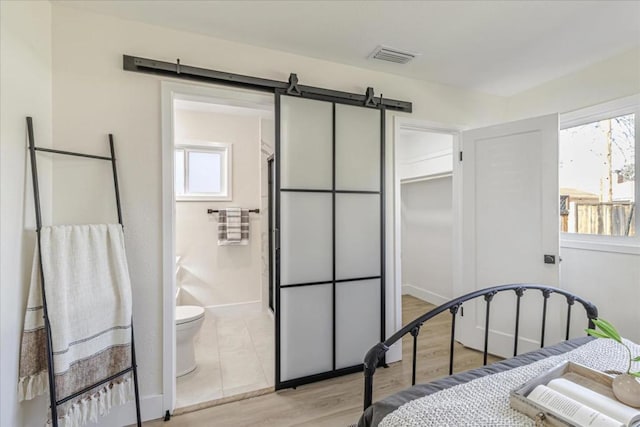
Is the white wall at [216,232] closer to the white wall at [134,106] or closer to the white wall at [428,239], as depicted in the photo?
the white wall at [134,106]

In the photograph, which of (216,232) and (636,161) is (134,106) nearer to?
(216,232)

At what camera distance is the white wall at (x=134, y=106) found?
1800 millimetres

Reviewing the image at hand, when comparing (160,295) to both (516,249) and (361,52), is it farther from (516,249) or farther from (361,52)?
(516,249)

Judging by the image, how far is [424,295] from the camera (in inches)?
175

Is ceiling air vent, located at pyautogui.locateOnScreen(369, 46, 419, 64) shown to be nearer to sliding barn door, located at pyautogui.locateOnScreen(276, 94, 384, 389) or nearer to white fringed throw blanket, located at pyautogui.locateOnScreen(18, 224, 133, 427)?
sliding barn door, located at pyautogui.locateOnScreen(276, 94, 384, 389)

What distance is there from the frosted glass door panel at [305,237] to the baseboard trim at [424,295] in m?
2.48

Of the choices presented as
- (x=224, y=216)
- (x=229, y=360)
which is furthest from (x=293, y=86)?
(x=229, y=360)

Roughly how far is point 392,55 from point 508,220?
5.77 feet

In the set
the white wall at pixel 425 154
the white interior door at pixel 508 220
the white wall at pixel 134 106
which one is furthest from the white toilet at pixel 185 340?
the white wall at pixel 425 154

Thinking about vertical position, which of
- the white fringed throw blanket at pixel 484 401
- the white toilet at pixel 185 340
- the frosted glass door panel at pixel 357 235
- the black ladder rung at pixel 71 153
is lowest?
the white toilet at pixel 185 340

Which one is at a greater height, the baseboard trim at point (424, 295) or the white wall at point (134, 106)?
the white wall at point (134, 106)

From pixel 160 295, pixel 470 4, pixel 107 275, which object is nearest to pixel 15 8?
pixel 107 275

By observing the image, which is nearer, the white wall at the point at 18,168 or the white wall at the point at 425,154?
the white wall at the point at 18,168

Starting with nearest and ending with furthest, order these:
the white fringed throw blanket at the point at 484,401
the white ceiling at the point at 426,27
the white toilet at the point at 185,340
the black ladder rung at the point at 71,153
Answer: the white fringed throw blanket at the point at 484,401, the black ladder rung at the point at 71,153, the white ceiling at the point at 426,27, the white toilet at the point at 185,340
